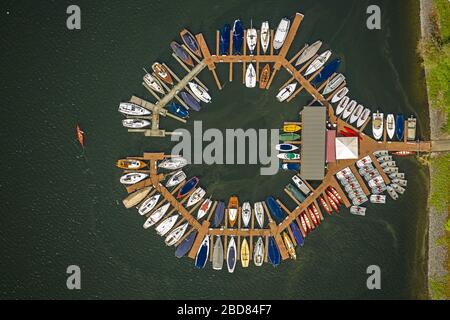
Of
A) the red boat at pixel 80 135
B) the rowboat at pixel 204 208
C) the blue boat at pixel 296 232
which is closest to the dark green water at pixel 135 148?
the red boat at pixel 80 135

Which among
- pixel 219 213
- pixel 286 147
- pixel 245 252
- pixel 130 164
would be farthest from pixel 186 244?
pixel 286 147

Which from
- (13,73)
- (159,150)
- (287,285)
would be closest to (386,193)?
(287,285)

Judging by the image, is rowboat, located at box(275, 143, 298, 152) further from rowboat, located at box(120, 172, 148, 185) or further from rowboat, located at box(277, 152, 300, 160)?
rowboat, located at box(120, 172, 148, 185)

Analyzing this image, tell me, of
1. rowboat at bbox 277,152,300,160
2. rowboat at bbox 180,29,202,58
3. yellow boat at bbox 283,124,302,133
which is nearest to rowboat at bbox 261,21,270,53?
rowboat at bbox 180,29,202,58

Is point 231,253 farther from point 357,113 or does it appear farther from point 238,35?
point 238,35
